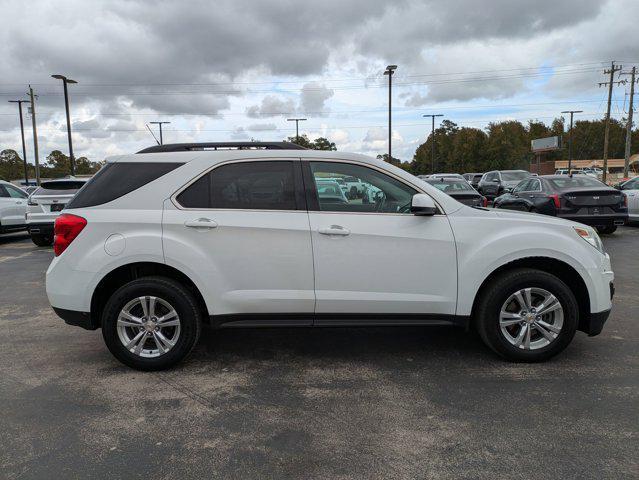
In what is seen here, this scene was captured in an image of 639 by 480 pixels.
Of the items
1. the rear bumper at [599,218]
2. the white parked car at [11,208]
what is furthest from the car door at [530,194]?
the white parked car at [11,208]

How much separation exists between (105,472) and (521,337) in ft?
10.4

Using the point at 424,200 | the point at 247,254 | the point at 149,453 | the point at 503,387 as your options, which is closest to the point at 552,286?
the point at 503,387

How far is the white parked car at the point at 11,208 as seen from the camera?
42.7 feet

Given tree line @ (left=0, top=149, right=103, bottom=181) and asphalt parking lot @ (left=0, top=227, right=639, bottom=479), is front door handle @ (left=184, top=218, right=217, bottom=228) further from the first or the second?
tree line @ (left=0, top=149, right=103, bottom=181)

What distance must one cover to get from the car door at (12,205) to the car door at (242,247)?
11.6 metres

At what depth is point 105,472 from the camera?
2.66 m

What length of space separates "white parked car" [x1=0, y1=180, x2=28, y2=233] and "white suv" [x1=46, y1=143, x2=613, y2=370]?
1101 centimetres

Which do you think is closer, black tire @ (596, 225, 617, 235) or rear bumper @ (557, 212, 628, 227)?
rear bumper @ (557, 212, 628, 227)

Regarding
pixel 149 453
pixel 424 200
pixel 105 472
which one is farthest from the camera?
pixel 424 200

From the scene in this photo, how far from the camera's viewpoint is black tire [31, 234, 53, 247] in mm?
12346

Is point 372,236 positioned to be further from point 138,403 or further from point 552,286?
point 138,403

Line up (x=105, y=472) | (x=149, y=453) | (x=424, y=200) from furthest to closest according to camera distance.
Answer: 1. (x=424, y=200)
2. (x=149, y=453)
3. (x=105, y=472)

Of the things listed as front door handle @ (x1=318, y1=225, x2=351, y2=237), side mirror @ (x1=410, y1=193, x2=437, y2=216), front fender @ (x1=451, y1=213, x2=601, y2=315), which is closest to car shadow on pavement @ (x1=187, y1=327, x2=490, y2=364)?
front fender @ (x1=451, y1=213, x2=601, y2=315)

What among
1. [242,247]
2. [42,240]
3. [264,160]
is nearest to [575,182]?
[264,160]
